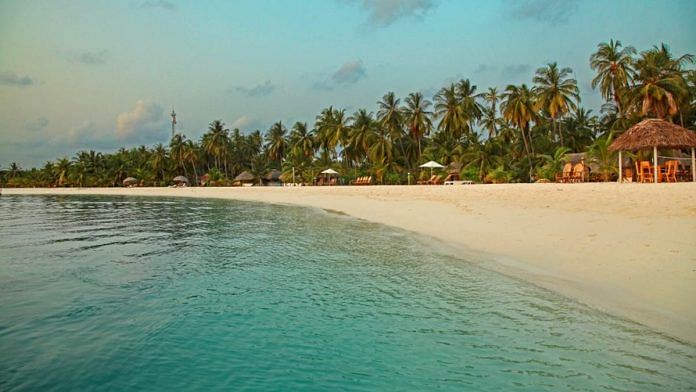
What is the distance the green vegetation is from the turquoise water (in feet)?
84.7

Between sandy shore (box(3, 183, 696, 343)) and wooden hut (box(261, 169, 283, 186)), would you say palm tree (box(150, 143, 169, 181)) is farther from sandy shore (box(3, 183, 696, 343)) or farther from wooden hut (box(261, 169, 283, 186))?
sandy shore (box(3, 183, 696, 343))

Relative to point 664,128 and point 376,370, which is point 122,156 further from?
point 376,370

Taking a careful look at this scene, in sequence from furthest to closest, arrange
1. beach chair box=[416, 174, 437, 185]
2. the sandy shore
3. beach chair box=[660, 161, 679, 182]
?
beach chair box=[416, 174, 437, 185] < beach chair box=[660, 161, 679, 182] < the sandy shore

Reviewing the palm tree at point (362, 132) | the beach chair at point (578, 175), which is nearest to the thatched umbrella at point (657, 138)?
the beach chair at point (578, 175)

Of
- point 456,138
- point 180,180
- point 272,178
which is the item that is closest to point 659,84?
point 456,138

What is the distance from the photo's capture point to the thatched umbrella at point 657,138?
71.4 feet

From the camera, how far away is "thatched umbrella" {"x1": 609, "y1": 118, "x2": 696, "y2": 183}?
21766 millimetres

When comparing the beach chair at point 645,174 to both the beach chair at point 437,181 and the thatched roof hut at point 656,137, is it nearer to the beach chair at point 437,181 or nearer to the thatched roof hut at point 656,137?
the thatched roof hut at point 656,137

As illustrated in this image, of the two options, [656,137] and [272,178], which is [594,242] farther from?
[272,178]

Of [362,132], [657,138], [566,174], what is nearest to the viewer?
[657,138]

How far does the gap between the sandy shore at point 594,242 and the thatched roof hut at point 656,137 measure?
9013 mm

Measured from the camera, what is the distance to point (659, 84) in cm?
3422

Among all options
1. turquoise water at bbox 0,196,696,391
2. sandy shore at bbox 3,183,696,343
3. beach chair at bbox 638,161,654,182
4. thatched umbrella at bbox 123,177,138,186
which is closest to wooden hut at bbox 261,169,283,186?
thatched umbrella at bbox 123,177,138,186

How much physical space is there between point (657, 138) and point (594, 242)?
17670 millimetres
